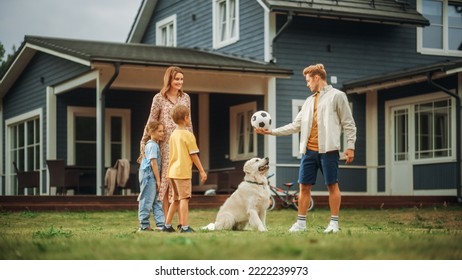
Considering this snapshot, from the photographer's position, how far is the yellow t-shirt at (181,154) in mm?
8820

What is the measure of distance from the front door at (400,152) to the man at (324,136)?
969 cm

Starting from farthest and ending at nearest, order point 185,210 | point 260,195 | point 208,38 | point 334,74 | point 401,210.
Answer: point 208,38, point 334,74, point 401,210, point 260,195, point 185,210

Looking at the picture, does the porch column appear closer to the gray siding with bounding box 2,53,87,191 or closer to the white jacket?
the gray siding with bounding box 2,53,87,191

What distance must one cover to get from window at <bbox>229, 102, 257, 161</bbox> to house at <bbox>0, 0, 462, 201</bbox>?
24 mm

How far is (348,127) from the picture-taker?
888 cm

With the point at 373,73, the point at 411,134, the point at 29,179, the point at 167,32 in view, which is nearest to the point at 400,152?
the point at 411,134

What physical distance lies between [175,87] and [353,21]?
34.2 ft

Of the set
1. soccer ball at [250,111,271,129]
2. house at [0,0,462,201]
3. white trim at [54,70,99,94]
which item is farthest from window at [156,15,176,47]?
soccer ball at [250,111,271,129]

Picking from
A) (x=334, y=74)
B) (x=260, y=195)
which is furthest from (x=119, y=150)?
(x=260, y=195)

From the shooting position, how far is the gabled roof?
16062 millimetres

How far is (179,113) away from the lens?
28.8 feet

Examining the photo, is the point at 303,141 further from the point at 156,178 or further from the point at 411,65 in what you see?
the point at 411,65

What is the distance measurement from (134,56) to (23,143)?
16.3 ft

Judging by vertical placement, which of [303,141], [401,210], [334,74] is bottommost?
[401,210]
